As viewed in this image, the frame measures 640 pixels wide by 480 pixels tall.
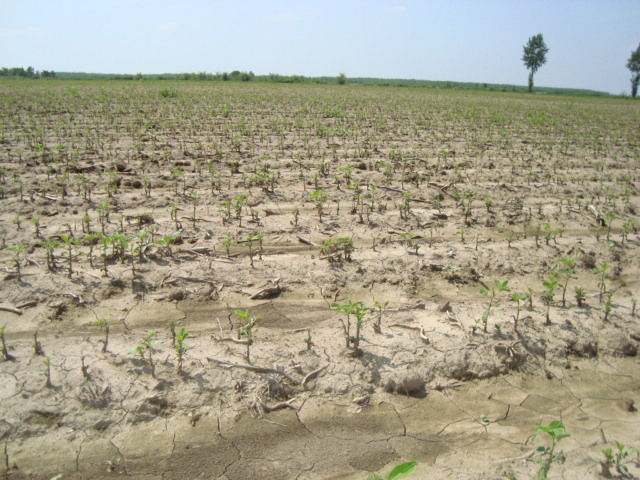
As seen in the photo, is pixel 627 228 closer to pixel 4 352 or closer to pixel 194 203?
pixel 194 203

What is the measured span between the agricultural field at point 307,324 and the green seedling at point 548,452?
0.15 feet

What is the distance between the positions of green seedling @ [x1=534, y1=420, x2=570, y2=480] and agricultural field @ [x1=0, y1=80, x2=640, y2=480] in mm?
46

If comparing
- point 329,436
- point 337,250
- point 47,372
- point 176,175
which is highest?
Answer: point 176,175

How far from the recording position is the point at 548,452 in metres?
2.82

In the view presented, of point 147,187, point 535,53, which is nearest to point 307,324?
point 147,187

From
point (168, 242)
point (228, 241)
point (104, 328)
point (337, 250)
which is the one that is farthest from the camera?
A: point (337, 250)

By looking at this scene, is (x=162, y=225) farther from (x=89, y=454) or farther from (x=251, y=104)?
(x=251, y=104)

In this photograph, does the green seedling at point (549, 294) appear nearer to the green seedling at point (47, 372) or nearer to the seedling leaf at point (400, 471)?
the seedling leaf at point (400, 471)

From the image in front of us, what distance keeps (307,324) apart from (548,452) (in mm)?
1978

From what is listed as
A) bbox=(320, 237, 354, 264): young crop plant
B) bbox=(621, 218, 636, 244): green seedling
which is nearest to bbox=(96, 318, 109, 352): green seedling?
bbox=(320, 237, 354, 264): young crop plant

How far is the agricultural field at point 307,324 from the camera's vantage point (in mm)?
2885

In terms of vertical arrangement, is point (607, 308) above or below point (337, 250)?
below

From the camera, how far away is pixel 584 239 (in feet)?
19.7

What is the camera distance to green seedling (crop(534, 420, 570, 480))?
8.46 feet
